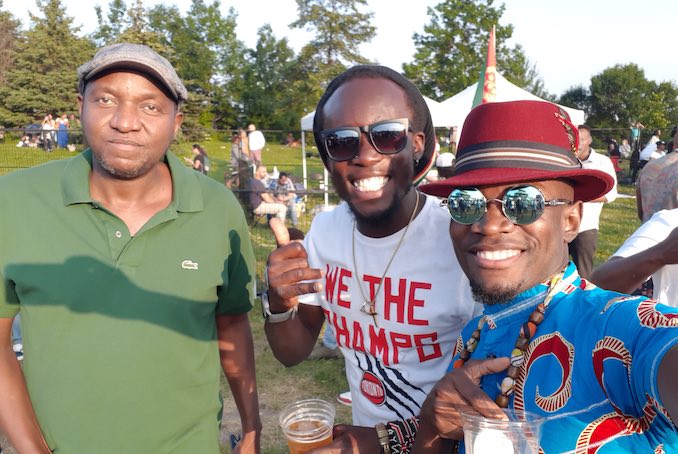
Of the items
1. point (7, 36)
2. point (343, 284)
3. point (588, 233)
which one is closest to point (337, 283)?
point (343, 284)

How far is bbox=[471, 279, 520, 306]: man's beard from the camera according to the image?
1405mm

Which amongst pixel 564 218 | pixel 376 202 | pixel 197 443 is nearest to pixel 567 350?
pixel 564 218

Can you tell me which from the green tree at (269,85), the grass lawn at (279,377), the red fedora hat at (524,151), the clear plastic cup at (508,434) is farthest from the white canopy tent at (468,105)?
the green tree at (269,85)

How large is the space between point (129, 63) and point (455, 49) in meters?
45.5

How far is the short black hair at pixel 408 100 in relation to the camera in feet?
6.26

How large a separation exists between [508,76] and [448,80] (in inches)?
312

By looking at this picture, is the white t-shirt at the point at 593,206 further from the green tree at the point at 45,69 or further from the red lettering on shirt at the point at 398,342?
the green tree at the point at 45,69

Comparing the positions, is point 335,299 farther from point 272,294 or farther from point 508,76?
point 508,76

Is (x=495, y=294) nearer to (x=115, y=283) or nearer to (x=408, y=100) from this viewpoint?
(x=408, y=100)

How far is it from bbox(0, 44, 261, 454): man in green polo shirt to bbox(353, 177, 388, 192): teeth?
622mm

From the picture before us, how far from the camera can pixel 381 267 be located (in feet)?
6.14

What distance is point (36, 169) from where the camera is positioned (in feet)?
6.57

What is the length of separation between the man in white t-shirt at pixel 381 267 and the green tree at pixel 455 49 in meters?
41.3

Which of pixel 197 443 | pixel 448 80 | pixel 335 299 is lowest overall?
pixel 197 443
